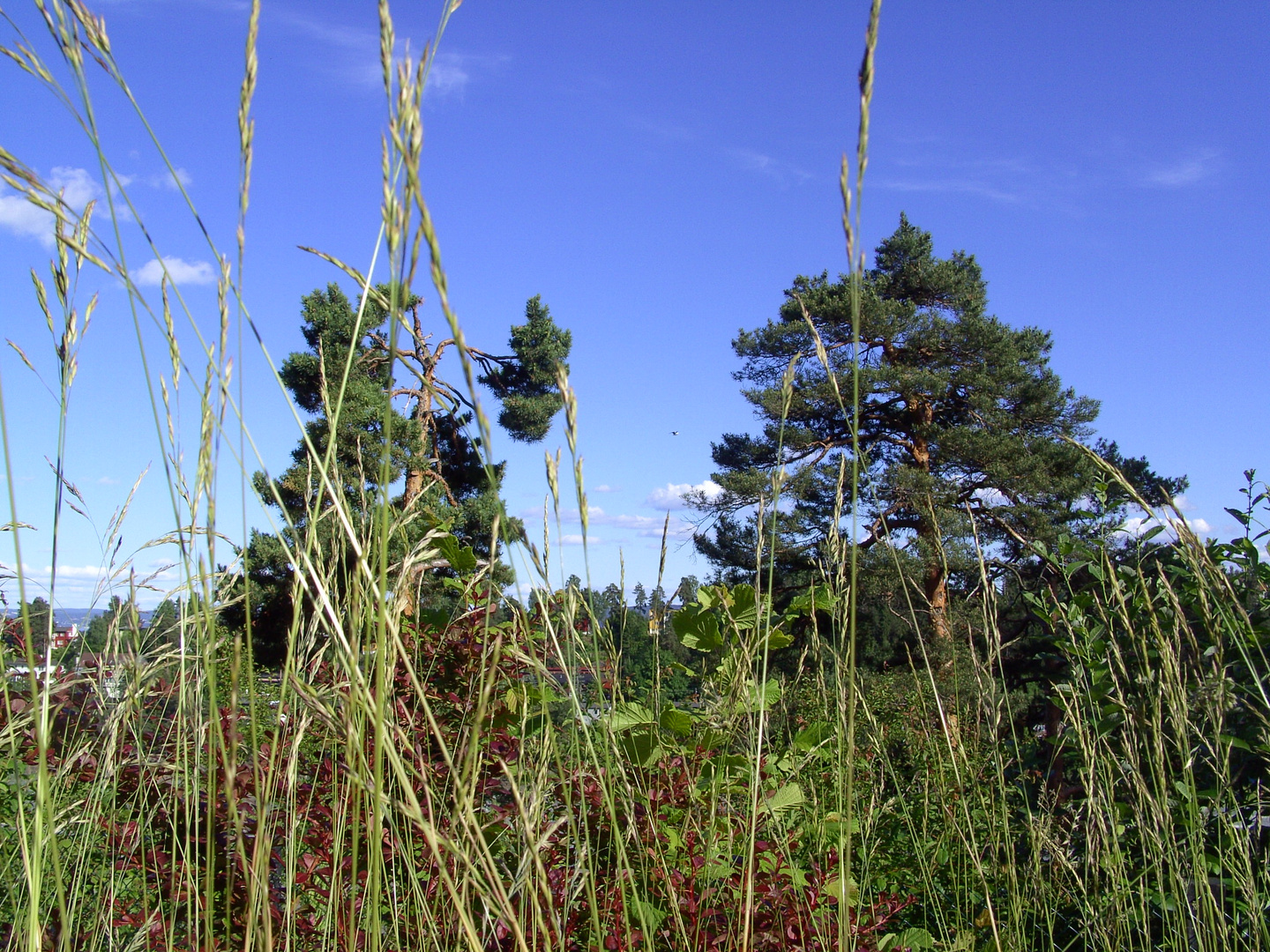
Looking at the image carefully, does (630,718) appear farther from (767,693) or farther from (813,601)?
(813,601)

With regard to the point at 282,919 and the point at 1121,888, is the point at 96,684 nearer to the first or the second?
the point at 282,919

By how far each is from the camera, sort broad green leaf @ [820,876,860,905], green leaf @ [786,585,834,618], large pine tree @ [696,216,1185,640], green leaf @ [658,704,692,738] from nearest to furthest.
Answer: broad green leaf @ [820,876,860,905] < green leaf @ [786,585,834,618] < green leaf @ [658,704,692,738] < large pine tree @ [696,216,1185,640]

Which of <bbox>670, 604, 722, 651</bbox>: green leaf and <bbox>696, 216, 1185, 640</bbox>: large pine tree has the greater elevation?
<bbox>696, 216, 1185, 640</bbox>: large pine tree

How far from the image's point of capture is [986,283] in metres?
13.9

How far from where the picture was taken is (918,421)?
13.0 metres

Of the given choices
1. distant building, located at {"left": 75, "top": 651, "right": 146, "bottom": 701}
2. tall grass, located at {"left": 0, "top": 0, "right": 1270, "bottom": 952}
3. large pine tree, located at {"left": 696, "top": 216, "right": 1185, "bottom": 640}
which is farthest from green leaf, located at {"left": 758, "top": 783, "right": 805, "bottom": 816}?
large pine tree, located at {"left": 696, "top": 216, "right": 1185, "bottom": 640}

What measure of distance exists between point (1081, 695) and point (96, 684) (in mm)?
1696

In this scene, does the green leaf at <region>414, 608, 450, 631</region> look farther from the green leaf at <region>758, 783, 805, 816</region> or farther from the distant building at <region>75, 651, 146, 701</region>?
the green leaf at <region>758, 783, 805, 816</region>

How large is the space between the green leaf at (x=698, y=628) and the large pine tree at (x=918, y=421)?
30.3ft

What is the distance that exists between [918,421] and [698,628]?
12.1 metres

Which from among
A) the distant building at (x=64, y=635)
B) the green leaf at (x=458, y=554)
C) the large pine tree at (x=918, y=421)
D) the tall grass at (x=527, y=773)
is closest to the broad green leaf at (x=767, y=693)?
the tall grass at (x=527, y=773)

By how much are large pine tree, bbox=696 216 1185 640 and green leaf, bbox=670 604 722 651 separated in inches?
364

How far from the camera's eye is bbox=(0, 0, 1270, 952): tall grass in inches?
29.2

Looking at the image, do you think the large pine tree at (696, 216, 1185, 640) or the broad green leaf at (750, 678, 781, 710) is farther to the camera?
the large pine tree at (696, 216, 1185, 640)
